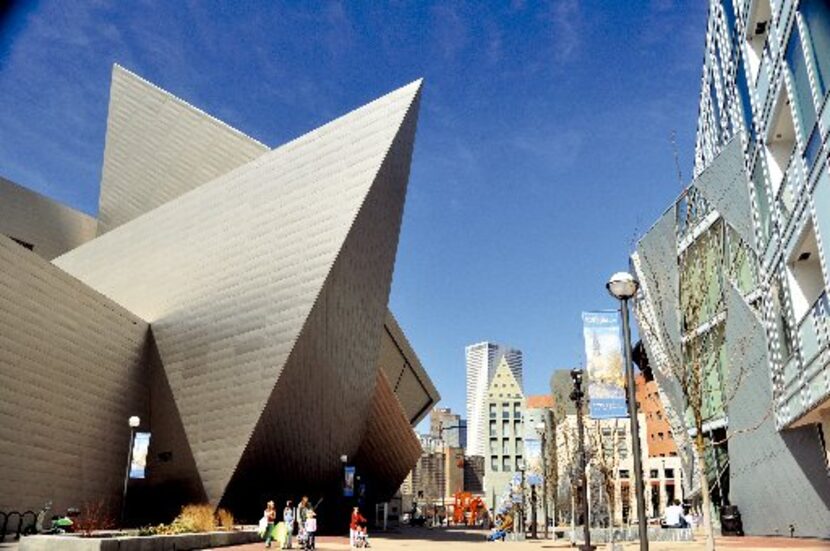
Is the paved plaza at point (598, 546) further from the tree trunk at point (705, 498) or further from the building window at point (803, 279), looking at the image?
the tree trunk at point (705, 498)

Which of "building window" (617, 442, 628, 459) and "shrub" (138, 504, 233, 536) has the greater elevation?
"building window" (617, 442, 628, 459)

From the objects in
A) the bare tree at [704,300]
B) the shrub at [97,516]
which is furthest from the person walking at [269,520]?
the bare tree at [704,300]

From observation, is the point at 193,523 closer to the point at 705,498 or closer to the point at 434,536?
the point at 705,498

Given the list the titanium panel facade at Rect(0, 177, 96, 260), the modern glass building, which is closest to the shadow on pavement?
the modern glass building

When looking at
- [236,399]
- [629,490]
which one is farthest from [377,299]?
[629,490]

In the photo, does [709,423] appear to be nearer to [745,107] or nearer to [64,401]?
[745,107]

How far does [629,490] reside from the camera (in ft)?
328

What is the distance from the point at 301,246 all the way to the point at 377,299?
6053mm

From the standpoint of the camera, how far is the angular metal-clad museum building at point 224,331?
23.4 metres

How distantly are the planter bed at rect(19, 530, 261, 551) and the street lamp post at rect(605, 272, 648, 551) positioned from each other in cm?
1126

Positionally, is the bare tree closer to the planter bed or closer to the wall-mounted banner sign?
the wall-mounted banner sign

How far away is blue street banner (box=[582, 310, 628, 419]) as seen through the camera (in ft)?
54.1

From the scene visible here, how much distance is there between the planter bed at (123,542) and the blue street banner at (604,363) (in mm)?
11417

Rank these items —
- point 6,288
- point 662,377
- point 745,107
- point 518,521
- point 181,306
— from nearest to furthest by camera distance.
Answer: point 6,288 → point 745,107 → point 181,306 → point 662,377 → point 518,521
